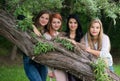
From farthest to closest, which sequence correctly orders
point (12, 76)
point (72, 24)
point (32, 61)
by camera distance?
point (12, 76) → point (32, 61) → point (72, 24)

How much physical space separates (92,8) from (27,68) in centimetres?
155

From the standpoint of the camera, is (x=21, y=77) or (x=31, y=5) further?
(x=21, y=77)

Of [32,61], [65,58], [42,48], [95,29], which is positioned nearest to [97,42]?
[95,29]

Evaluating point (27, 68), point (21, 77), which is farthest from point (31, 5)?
point (21, 77)

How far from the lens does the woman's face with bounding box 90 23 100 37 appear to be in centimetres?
636

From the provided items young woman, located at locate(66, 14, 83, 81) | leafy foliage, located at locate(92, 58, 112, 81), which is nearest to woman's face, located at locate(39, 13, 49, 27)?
young woman, located at locate(66, 14, 83, 81)

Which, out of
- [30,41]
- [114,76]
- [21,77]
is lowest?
[21,77]

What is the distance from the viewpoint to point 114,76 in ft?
20.9

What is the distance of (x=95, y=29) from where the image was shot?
6363mm

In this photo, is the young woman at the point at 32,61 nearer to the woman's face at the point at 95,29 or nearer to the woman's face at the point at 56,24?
the woman's face at the point at 56,24

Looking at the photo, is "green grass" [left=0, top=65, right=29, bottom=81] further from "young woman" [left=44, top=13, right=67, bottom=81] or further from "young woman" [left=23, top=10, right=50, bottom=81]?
"young woman" [left=44, top=13, right=67, bottom=81]

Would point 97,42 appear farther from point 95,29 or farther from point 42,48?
point 42,48

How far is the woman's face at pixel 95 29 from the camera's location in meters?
6.36

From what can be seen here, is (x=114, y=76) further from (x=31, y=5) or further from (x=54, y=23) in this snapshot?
(x=31, y=5)
